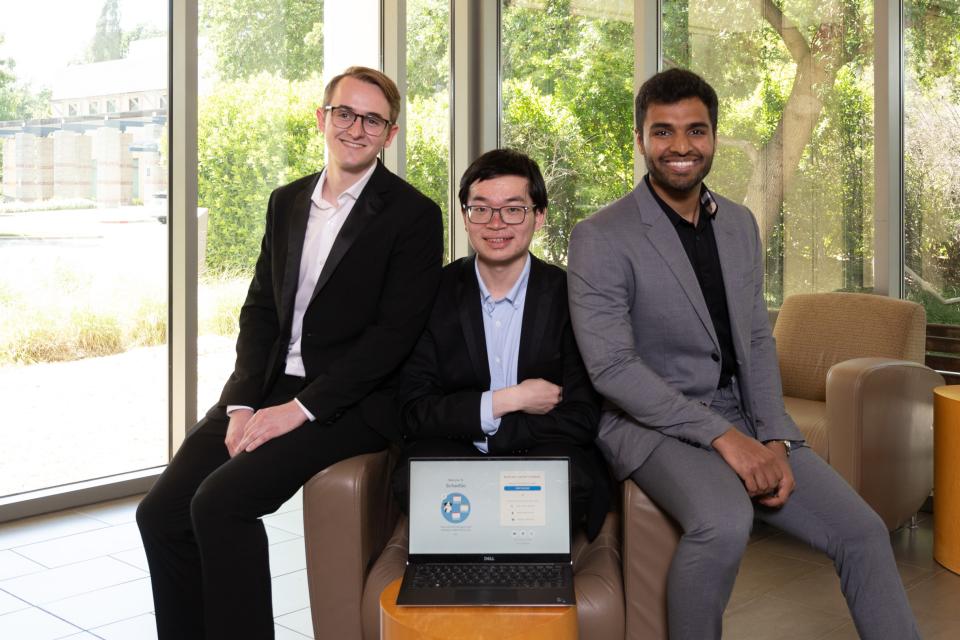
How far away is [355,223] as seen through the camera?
2.48m

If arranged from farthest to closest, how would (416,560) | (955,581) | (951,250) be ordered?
(951,250) < (955,581) < (416,560)

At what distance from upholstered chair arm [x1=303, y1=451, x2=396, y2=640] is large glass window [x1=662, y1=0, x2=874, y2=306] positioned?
297 centimetres

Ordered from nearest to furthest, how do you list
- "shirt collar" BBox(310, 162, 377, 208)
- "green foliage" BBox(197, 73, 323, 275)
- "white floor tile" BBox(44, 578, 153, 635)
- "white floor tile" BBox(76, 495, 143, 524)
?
"shirt collar" BBox(310, 162, 377, 208), "white floor tile" BBox(44, 578, 153, 635), "white floor tile" BBox(76, 495, 143, 524), "green foliage" BBox(197, 73, 323, 275)

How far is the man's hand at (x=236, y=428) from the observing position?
7.87 feet

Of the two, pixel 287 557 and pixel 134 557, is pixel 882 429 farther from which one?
pixel 134 557

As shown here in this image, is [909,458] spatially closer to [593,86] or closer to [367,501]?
[367,501]

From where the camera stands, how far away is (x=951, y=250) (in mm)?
4090

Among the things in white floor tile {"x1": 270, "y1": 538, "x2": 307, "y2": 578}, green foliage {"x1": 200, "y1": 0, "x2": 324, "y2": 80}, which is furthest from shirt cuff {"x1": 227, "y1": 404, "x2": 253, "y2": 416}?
green foliage {"x1": 200, "y1": 0, "x2": 324, "y2": 80}

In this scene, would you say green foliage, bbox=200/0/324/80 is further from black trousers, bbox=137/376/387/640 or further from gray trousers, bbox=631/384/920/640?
gray trousers, bbox=631/384/920/640

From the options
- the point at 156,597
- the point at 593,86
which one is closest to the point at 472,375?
the point at 156,597

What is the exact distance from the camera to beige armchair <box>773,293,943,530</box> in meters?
3.38

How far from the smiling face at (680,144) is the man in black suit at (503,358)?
0.31 meters

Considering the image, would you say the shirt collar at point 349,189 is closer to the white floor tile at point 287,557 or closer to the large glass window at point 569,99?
the white floor tile at point 287,557

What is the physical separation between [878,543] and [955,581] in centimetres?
139
